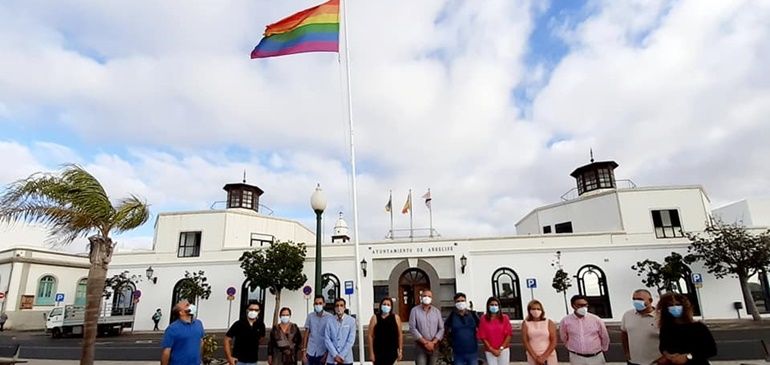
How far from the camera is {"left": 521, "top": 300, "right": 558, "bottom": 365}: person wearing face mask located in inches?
248

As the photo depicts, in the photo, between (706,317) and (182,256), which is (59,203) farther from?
(706,317)

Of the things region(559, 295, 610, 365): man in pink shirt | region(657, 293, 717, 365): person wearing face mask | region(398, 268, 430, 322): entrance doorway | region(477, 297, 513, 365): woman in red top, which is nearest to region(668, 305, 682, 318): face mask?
region(657, 293, 717, 365): person wearing face mask

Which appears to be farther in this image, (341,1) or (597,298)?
(597,298)

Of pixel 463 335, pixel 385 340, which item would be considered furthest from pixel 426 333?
pixel 385 340

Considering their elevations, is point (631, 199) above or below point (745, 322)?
above

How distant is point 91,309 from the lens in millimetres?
8695

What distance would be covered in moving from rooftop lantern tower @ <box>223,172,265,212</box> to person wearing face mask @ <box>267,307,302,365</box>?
24.3 meters

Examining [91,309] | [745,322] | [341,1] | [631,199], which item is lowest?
[745,322]

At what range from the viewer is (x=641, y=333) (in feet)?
18.0

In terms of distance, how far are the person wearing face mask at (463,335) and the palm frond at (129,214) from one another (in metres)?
7.20

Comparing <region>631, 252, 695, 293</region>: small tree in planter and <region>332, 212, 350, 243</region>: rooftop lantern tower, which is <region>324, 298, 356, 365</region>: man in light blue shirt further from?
<region>332, 212, 350, 243</region>: rooftop lantern tower

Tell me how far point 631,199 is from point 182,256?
25921 millimetres

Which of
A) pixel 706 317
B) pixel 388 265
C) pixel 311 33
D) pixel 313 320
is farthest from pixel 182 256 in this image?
pixel 706 317

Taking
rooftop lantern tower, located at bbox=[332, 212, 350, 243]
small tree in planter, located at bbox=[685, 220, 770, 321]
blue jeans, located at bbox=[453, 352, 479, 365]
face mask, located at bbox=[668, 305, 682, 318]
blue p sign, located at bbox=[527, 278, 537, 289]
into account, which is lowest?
blue jeans, located at bbox=[453, 352, 479, 365]
